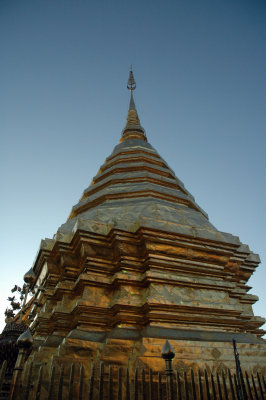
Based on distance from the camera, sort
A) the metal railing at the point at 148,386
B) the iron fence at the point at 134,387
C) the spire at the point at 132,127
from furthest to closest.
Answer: the spire at the point at 132,127 < the metal railing at the point at 148,386 < the iron fence at the point at 134,387

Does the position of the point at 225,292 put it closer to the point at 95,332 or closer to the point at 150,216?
the point at 150,216

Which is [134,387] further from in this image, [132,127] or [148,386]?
[132,127]

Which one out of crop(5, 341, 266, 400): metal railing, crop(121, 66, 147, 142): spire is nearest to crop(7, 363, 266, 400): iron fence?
crop(5, 341, 266, 400): metal railing

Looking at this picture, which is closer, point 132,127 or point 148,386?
point 148,386

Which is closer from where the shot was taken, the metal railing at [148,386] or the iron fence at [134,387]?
the iron fence at [134,387]

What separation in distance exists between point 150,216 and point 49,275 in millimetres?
2206

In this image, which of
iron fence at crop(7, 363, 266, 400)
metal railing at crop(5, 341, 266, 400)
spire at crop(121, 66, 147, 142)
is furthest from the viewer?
spire at crop(121, 66, 147, 142)

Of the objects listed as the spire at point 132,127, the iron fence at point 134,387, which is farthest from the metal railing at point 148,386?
the spire at point 132,127

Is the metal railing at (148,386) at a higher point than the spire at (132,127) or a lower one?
lower

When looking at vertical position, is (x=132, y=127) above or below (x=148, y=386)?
above

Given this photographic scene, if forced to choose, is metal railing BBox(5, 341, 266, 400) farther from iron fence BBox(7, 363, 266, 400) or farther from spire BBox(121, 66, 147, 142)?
spire BBox(121, 66, 147, 142)

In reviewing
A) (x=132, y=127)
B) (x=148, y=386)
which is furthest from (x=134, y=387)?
(x=132, y=127)

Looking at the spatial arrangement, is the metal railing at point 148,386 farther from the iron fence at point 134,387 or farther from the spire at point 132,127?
the spire at point 132,127

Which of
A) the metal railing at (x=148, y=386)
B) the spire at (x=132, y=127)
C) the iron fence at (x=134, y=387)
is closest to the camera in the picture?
the iron fence at (x=134, y=387)
